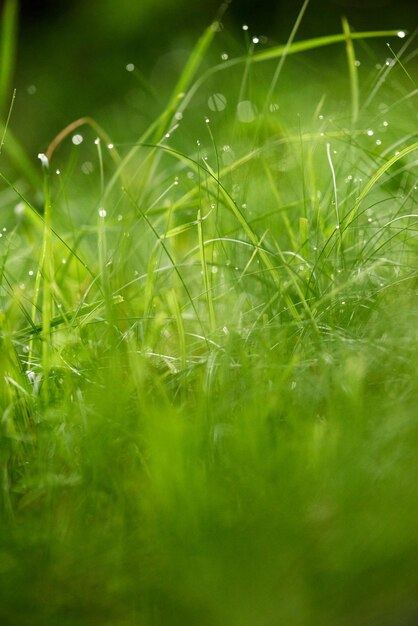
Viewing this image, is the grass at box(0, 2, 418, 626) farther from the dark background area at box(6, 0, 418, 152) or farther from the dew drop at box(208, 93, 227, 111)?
the dark background area at box(6, 0, 418, 152)

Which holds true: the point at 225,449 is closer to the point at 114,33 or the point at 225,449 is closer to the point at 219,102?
the point at 219,102

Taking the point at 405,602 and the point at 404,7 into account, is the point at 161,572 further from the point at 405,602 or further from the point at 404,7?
the point at 404,7

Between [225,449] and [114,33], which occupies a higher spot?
[114,33]

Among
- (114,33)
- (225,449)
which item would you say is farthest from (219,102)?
(114,33)

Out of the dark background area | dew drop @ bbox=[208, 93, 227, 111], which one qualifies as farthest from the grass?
the dark background area

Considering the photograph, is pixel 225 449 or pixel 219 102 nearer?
pixel 225 449

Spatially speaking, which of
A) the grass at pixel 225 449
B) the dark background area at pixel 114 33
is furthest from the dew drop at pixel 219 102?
the dark background area at pixel 114 33

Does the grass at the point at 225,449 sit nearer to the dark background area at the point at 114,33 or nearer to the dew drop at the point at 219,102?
the dew drop at the point at 219,102

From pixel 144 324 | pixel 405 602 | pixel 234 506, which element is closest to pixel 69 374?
pixel 144 324
